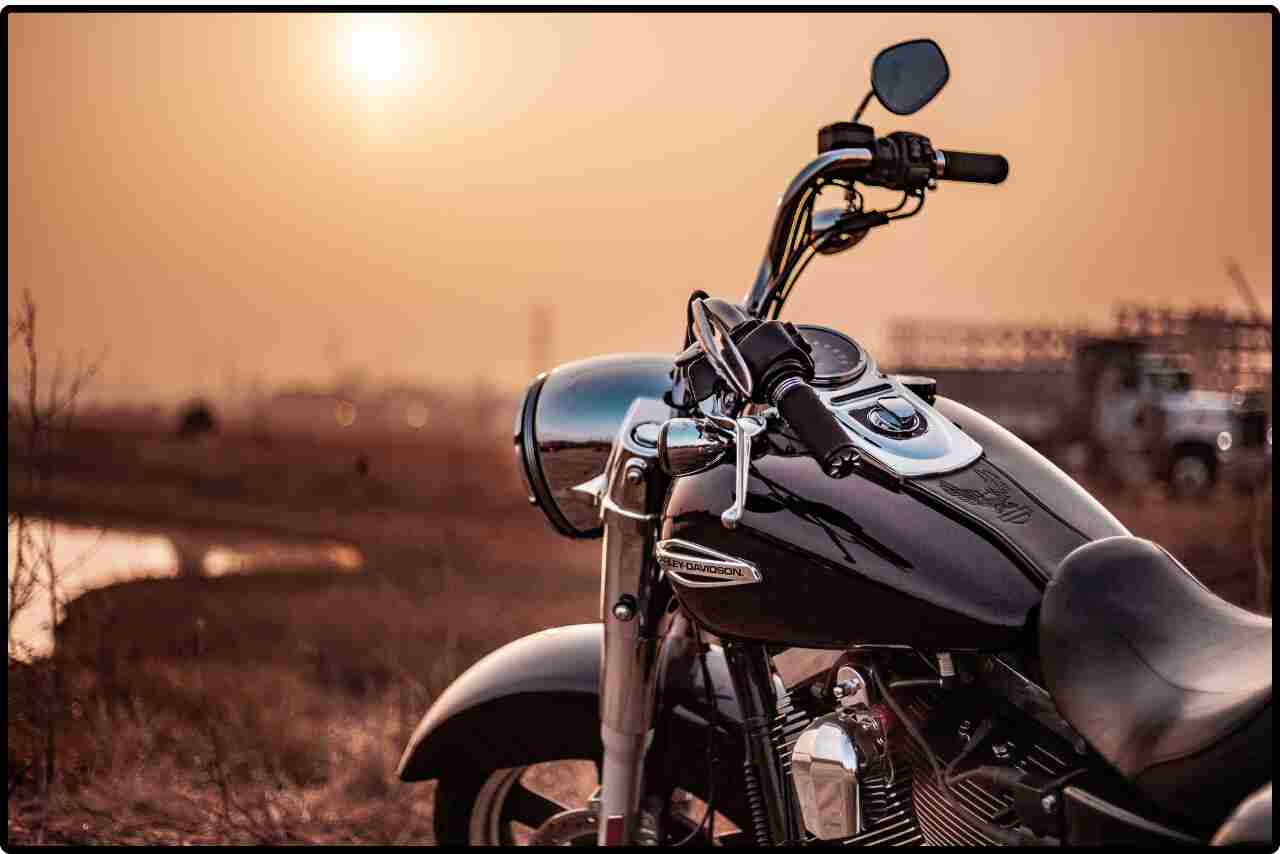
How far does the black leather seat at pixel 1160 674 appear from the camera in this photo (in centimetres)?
153

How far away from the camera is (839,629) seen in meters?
1.92

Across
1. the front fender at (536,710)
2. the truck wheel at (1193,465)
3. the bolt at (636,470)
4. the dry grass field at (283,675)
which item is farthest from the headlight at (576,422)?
the truck wheel at (1193,465)

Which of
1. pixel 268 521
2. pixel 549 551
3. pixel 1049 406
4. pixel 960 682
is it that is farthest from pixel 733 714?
pixel 1049 406

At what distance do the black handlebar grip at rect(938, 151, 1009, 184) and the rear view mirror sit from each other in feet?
0.38

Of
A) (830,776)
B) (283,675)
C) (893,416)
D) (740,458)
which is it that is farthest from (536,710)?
(283,675)

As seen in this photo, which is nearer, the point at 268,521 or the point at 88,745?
the point at 88,745

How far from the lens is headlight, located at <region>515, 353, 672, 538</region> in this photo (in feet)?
7.57

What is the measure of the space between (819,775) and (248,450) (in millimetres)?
12120

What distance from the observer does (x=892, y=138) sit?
89.9 inches

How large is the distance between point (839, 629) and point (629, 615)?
0.42 metres

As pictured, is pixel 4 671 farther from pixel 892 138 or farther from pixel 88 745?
pixel 892 138

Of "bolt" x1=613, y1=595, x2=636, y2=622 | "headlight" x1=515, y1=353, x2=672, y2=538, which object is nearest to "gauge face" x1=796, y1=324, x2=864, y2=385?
"headlight" x1=515, y1=353, x2=672, y2=538

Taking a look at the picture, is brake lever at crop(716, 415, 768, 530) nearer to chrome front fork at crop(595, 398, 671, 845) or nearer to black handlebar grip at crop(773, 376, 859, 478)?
black handlebar grip at crop(773, 376, 859, 478)

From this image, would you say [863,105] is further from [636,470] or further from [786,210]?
[636,470]
